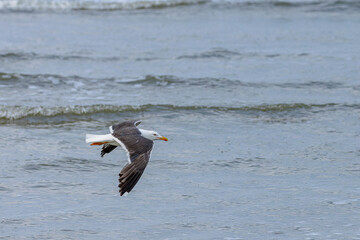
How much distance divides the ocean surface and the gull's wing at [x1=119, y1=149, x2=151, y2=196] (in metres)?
0.31

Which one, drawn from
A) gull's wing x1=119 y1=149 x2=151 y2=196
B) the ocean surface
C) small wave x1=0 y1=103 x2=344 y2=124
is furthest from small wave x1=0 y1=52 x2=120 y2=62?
gull's wing x1=119 y1=149 x2=151 y2=196

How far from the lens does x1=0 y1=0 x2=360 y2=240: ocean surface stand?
5914 millimetres

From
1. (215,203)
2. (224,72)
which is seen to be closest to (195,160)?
(215,203)

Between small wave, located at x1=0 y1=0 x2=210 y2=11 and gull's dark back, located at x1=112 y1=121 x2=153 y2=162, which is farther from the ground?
small wave, located at x1=0 y1=0 x2=210 y2=11

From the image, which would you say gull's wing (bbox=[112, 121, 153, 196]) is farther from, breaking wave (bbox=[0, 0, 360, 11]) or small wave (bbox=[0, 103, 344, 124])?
breaking wave (bbox=[0, 0, 360, 11])

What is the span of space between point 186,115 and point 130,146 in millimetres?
3095

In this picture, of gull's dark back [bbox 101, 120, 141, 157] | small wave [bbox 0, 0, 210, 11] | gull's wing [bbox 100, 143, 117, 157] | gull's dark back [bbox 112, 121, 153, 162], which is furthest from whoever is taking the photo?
small wave [bbox 0, 0, 210, 11]

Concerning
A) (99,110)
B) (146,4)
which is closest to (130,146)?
(99,110)

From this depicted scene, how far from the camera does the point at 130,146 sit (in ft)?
20.9

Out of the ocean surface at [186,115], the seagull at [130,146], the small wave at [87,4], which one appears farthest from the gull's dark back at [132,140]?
the small wave at [87,4]

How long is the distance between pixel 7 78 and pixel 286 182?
5.89 metres

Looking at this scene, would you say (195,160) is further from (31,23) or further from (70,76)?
(31,23)

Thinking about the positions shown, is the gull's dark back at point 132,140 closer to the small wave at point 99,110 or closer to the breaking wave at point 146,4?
the small wave at point 99,110

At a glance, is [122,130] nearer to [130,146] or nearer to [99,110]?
[130,146]
